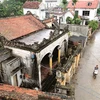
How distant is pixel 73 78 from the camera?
18938mm

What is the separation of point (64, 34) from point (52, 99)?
13233 millimetres

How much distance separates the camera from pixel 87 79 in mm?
18703

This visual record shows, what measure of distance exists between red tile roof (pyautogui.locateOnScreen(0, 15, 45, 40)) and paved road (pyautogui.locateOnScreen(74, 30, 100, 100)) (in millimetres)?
9584

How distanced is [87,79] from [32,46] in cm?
956

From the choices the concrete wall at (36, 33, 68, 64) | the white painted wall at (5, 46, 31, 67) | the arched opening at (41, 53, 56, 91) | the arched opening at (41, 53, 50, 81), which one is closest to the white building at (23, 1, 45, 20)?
the concrete wall at (36, 33, 68, 64)

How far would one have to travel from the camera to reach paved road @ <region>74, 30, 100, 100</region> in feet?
51.7

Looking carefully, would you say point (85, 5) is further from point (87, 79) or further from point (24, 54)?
point (24, 54)

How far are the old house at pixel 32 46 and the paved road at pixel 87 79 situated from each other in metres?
3.51

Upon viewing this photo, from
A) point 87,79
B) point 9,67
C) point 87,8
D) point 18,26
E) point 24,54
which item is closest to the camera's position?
point 9,67

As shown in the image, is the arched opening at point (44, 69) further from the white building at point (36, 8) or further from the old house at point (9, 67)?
the white building at point (36, 8)

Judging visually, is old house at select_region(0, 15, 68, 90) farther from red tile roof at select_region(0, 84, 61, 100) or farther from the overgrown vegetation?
the overgrown vegetation

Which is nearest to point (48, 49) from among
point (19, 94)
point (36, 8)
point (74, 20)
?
point (19, 94)

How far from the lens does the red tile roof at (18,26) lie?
16839mm

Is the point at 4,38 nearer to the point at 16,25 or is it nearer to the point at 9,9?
the point at 16,25
